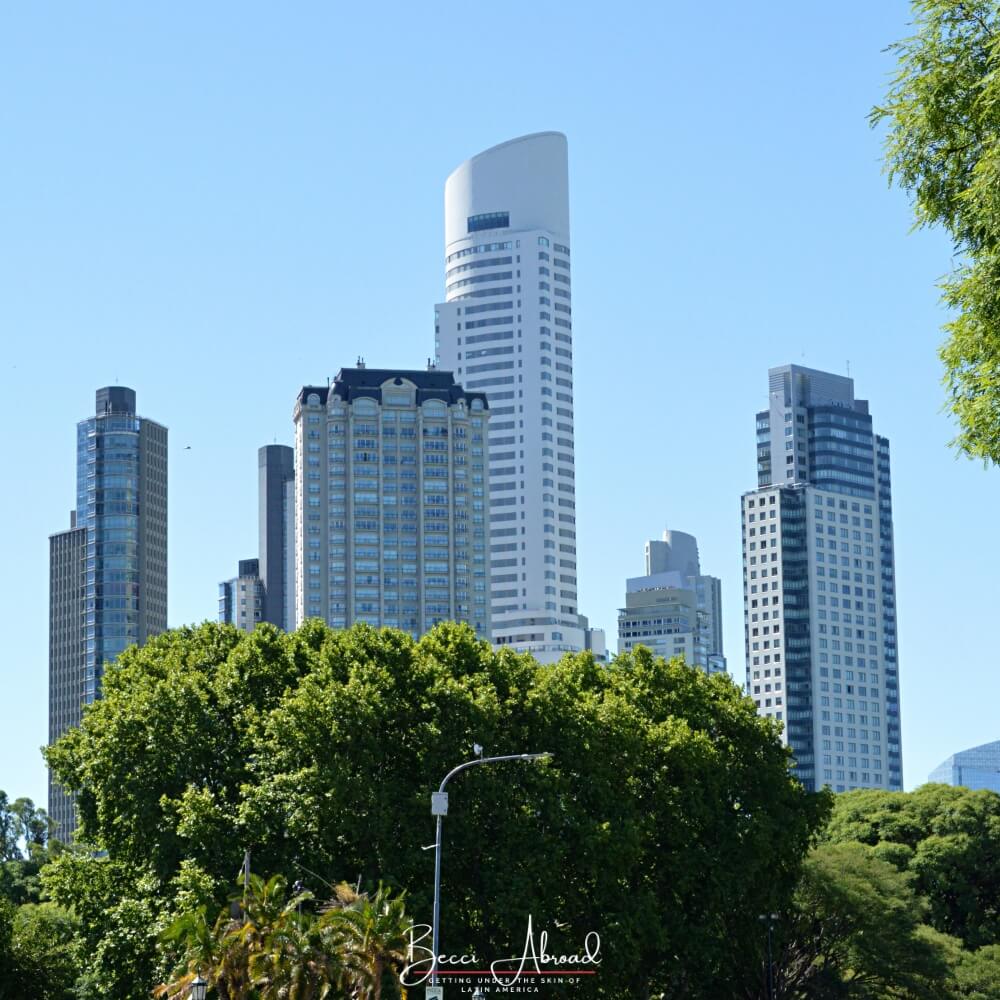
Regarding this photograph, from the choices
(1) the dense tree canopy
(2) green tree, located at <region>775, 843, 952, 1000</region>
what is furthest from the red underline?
(2) green tree, located at <region>775, 843, 952, 1000</region>

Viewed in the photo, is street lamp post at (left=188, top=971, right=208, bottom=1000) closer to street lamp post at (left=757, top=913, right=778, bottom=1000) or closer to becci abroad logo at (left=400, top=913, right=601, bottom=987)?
becci abroad logo at (left=400, top=913, right=601, bottom=987)

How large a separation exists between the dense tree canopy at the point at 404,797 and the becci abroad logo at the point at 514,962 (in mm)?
401

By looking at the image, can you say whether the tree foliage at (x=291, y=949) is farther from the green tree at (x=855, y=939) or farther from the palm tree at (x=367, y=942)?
the green tree at (x=855, y=939)

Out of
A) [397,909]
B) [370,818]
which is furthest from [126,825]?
[397,909]

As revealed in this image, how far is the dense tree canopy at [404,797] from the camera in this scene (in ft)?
189

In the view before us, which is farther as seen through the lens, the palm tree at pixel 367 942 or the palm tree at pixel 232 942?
the palm tree at pixel 367 942

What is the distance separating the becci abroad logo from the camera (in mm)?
54562

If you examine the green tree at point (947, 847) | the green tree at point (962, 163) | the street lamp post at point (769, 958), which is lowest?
the street lamp post at point (769, 958)

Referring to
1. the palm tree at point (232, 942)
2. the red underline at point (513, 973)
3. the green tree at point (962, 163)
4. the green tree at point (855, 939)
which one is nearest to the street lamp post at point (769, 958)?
the green tree at point (855, 939)

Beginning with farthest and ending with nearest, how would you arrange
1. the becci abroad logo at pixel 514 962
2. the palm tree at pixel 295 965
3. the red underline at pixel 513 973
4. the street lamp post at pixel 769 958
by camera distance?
1. the street lamp post at pixel 769 958
2. the red underline at pixel 513 973
3. the becci abroad logo at pixel 514 962
4. the palm tree at pixel 295 965

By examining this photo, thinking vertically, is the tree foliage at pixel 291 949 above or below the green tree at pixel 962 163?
below

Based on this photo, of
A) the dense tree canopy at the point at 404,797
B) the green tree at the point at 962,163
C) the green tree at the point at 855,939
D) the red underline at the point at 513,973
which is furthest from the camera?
the green tree at the point at 855,939

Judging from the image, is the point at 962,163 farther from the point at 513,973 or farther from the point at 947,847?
the point at 947,847

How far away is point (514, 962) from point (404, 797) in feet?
20.6
